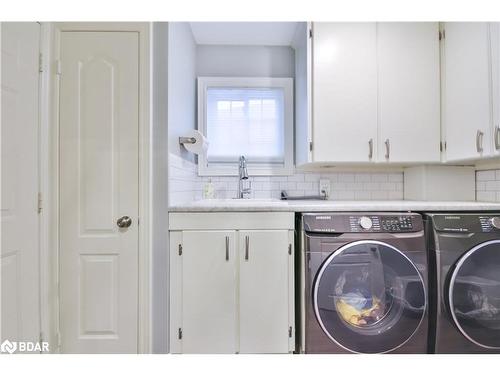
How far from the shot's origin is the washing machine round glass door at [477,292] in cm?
150

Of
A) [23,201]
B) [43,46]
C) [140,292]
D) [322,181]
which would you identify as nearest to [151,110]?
[43,46]

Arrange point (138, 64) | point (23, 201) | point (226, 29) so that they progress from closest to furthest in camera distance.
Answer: point (23, 201) → point (138, 64) → point (226, 29)

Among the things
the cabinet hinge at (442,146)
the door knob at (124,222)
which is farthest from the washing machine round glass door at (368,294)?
the door knob at (124,222)

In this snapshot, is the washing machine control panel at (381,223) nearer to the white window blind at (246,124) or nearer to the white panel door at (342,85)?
the white panel door at (342,85)

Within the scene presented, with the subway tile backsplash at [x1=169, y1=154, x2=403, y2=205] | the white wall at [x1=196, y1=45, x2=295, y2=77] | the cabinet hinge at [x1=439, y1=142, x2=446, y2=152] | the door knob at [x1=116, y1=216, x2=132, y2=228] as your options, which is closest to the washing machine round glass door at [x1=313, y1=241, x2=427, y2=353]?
the subway tile backsplash at [x1=169, y1=154, x2=403, y2=205]

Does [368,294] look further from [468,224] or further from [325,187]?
[325,187]

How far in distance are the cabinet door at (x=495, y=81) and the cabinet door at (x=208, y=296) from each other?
1702 mm

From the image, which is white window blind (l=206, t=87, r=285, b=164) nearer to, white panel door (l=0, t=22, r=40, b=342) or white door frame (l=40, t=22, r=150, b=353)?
white door frame (l=40, t=22, r=150, b=353)

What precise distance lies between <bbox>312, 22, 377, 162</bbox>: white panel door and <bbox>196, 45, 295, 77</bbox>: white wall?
50cm

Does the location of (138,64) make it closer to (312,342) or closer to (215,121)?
(215,121)

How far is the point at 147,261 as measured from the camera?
149 cm

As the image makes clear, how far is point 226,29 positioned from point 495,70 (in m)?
1.85

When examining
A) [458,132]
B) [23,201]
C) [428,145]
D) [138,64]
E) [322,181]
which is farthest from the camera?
[322,181]

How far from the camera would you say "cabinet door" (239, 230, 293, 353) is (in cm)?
154
